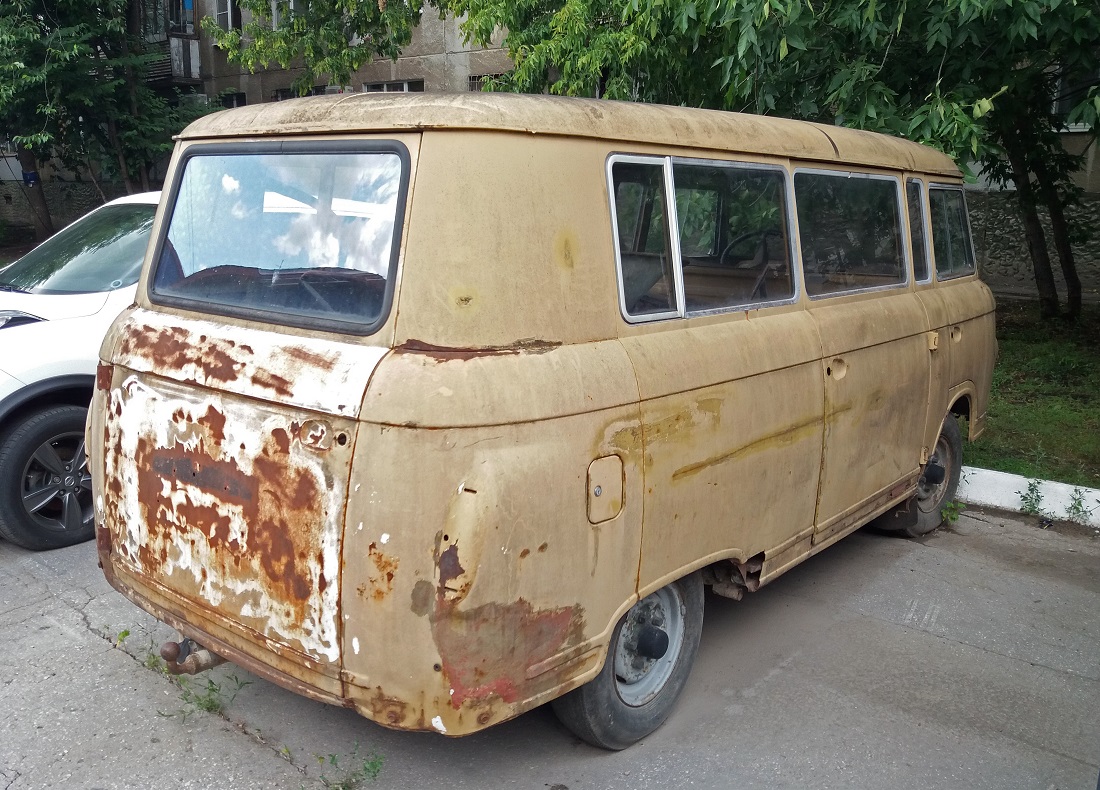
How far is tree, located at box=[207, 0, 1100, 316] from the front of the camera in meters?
6.07

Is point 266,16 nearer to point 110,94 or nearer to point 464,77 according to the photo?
point 110,94

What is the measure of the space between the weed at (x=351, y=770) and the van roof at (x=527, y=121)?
6.75 feet

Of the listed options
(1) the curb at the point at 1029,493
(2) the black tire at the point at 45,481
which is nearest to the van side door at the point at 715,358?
(1) the curb at the point at 1029,493

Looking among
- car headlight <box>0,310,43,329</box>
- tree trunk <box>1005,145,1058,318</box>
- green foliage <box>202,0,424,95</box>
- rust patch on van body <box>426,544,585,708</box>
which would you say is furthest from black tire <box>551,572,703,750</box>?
green foliage <box>202,0,424,95</box>

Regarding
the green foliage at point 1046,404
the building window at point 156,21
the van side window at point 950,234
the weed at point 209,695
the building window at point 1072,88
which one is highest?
the building window at point 156,21

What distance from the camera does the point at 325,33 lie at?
13.1 m

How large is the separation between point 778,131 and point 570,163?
4.30 feet

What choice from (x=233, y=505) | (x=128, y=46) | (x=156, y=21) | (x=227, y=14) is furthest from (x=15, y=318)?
(x=227, y=14)

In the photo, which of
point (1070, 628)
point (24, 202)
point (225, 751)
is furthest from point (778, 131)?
point (24, 202)

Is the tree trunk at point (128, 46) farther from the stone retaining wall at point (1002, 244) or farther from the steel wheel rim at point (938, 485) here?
the steel wheel rim at point (938, 485)

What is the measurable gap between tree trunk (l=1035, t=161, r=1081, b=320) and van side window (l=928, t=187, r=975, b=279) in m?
5.01

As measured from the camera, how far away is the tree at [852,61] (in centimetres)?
607

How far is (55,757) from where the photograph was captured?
10.6 feet

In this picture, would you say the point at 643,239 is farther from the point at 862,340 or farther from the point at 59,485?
the point at 59,485
